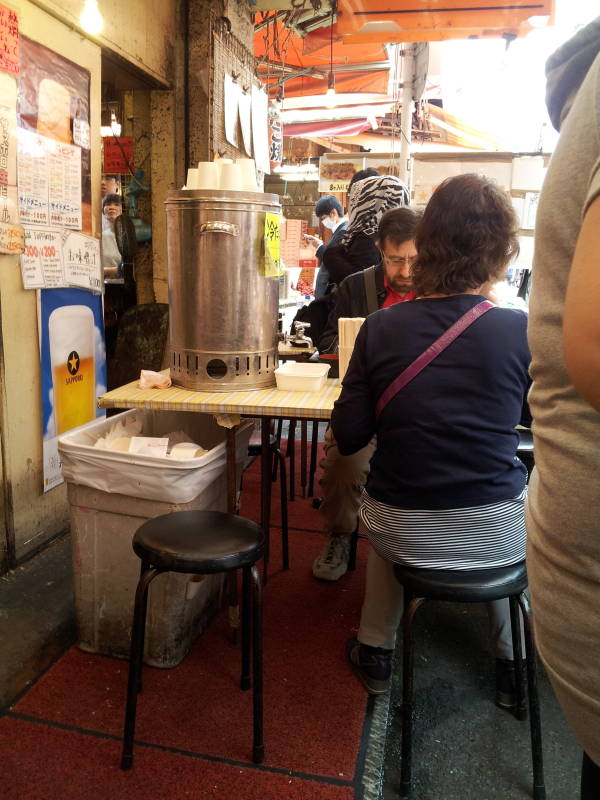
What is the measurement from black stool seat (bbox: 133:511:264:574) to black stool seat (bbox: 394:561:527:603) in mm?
447

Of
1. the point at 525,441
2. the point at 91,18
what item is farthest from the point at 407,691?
the point at 91,18

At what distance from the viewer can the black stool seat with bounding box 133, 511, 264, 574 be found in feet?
5.38

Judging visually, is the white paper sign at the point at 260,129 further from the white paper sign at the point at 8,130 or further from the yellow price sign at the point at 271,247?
the yellow price sign at the point at 271,247

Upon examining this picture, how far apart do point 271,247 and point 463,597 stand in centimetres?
139

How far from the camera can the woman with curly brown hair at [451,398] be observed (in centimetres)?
165

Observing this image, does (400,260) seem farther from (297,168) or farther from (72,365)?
(297,168)

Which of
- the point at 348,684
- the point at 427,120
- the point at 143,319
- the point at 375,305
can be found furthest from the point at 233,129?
the point at 427,120

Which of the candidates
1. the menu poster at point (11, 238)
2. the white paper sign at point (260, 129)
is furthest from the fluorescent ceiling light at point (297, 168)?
the menu poster at point (11, 238)

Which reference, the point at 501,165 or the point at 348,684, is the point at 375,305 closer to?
the point at 348,684

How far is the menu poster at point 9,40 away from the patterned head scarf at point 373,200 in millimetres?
1687

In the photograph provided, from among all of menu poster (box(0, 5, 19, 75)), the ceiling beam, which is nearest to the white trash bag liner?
menu poster (box(0, 5, 19, 75))

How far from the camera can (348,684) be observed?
2156 mm

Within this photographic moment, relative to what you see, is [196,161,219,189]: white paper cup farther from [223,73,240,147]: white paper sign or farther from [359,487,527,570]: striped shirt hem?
[223,73,240,147]: white paper sign

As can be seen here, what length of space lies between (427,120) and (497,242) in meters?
8.08
